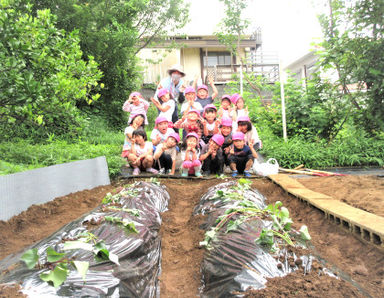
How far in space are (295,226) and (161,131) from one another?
12.6ft

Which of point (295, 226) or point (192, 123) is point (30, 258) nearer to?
point (295, 226)

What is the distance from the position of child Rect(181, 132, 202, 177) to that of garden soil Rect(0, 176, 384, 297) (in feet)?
2.62

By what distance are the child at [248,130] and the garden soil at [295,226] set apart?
123cm

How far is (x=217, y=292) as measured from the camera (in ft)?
5.88

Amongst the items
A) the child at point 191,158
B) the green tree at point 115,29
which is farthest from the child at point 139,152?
the green tree at point 115,29

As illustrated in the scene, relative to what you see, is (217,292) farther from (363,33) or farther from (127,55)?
(127,55)

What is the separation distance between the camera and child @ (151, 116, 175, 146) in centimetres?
595

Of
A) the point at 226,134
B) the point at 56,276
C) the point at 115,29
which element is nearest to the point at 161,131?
the point at 226,134

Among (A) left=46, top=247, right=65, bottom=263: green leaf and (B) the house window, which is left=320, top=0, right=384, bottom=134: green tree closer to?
(A) left=46, top=247, right=65, bottom=263: green leaf

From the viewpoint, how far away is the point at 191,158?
5641 mm

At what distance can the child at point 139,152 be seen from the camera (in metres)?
5.78

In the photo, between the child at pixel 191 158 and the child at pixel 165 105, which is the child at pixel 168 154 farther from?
the child at pixel 165 105

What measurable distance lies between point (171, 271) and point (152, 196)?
5.07ft

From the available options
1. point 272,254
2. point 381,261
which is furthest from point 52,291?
point 381,261
